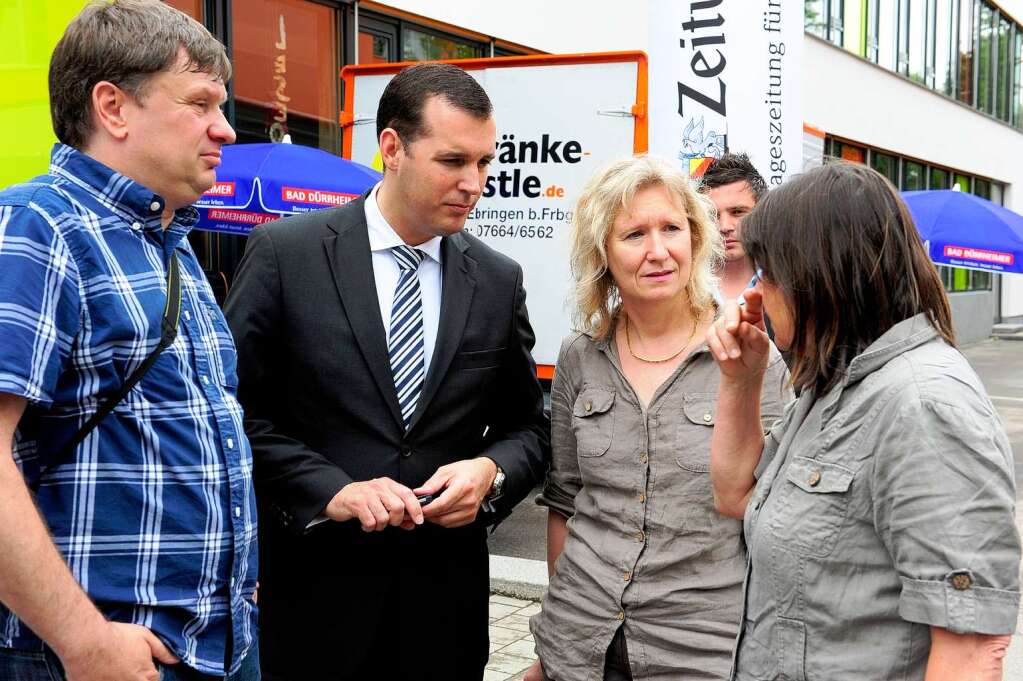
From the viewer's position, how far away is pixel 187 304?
2.07 m

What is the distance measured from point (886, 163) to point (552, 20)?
1163 cm

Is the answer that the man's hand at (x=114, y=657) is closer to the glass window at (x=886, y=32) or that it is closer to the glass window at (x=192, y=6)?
the glass window at (x=192, y=6)

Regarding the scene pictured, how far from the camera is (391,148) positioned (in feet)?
8.81

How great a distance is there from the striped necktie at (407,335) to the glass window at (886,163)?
1963 cm

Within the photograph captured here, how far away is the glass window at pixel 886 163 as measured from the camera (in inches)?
818

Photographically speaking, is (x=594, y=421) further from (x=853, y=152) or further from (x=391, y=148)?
(x=853, y=152)

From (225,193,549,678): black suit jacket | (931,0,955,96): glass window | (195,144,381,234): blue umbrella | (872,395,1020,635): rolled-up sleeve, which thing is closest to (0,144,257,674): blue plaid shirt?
(225,193,549,678): black suit jacket

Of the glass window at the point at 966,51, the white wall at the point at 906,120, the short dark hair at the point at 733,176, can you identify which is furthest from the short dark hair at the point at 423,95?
the glass window at the point at 966,51

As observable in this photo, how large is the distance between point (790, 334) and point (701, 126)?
3.37 m

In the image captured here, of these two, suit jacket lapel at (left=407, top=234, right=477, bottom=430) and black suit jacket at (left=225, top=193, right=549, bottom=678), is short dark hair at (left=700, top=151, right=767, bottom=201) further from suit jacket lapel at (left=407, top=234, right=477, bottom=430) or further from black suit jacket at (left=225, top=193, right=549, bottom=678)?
black suit jacket at (left=225, top=193, right=549, bottom=678)

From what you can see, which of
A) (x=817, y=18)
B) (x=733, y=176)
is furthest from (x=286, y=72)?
(x=817, y=18)

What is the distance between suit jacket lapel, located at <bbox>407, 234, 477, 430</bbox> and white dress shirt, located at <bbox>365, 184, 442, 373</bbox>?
3cm

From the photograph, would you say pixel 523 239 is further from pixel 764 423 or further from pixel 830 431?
pixel 830 431

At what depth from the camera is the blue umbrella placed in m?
6.73
